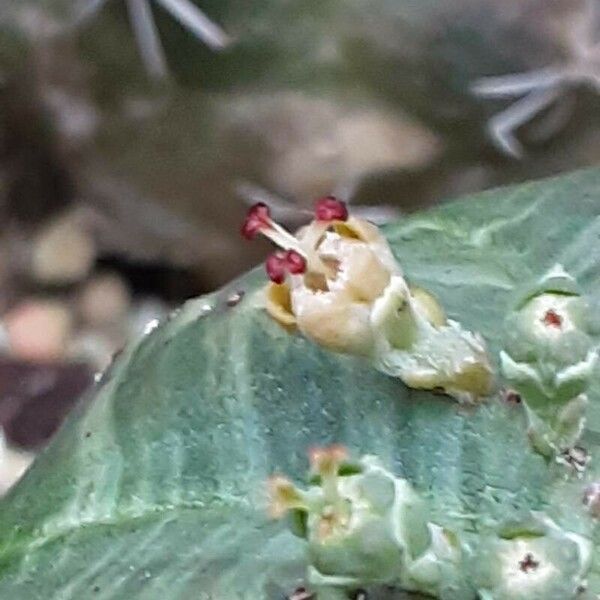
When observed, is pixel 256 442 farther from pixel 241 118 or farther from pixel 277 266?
pixel 241 118

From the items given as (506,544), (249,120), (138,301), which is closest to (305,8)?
(249,120)

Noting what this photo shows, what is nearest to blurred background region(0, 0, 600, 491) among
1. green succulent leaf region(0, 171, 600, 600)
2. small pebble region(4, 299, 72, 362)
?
small pebble region(4, 299, 72, 362)

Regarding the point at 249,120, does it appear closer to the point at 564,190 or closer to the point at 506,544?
the point at 564,190

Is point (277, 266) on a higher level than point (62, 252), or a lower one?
lower

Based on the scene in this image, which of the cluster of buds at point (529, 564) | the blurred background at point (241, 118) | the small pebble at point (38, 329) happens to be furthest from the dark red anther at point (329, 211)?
the small pebble at point (38, 329)

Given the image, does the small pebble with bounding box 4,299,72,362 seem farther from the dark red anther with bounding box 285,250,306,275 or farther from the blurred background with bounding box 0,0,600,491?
the dark red anther with bounding box 285,250,306,275

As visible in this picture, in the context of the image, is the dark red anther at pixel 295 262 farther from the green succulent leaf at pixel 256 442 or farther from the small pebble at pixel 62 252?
the small pebble at pixel 62 252

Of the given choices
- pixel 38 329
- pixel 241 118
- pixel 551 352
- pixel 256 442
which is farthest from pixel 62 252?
pixel 551 352

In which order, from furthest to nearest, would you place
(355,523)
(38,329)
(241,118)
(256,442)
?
(38,329), (241,118), (256,442), (355,523)
